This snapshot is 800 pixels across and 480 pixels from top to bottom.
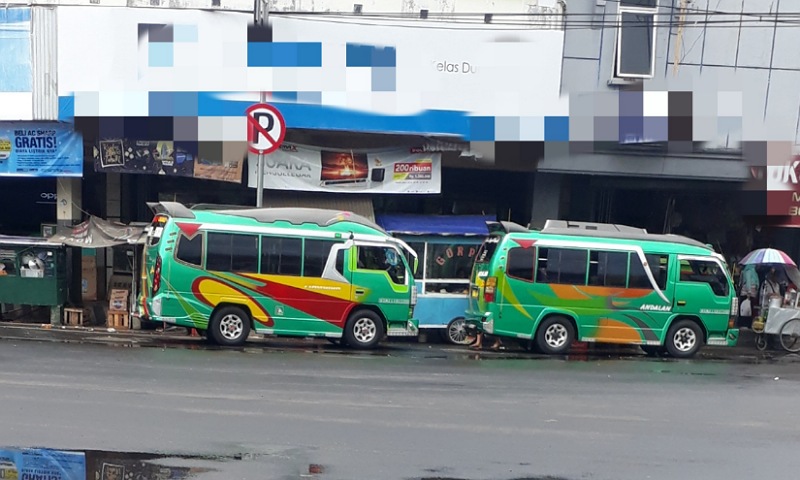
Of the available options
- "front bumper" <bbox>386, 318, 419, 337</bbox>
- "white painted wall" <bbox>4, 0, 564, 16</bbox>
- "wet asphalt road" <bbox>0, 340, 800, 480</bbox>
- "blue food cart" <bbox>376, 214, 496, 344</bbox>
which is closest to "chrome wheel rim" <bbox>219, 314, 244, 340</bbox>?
"wet asphalt road" <bbox>0, 340, 800, 480</bbox>

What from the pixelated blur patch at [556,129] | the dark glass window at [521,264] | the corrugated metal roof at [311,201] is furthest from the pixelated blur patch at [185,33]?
the dark glass window at [521,264]

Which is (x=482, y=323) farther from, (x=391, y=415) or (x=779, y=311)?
(x=391, y=415)

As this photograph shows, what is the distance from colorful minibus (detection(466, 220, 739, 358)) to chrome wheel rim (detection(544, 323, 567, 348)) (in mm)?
18

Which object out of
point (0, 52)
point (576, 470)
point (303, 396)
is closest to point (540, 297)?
point (303, 396)

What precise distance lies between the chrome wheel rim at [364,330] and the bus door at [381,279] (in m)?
0.32

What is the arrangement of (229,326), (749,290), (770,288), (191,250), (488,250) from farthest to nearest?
(749,290), (770,288), (488,250), (229,326), (191,250)

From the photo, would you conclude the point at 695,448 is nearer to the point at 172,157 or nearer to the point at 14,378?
the point at 14,378

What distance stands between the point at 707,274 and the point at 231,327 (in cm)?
897

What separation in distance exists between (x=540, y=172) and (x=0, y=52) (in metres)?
11.5

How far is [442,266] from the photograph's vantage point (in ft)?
67.2

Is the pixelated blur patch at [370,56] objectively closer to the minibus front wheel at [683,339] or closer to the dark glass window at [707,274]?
the dark glass window at [707,274]

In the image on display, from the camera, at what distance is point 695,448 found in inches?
359

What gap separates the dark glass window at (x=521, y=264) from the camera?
17375 millimetres

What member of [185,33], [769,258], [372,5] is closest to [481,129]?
[372,5]
